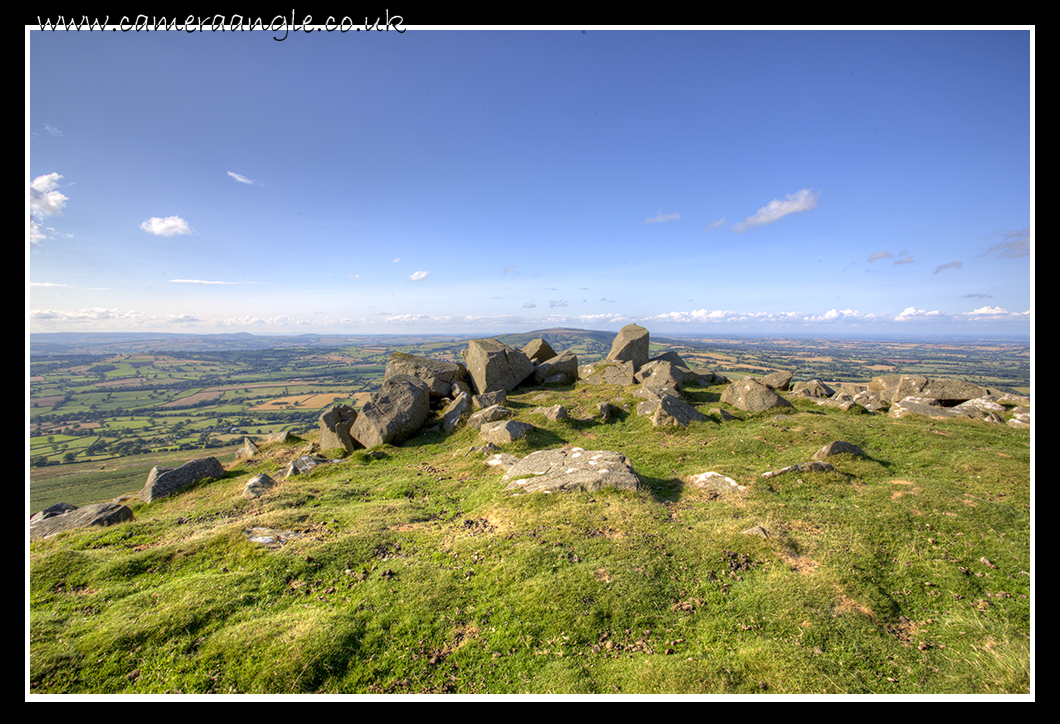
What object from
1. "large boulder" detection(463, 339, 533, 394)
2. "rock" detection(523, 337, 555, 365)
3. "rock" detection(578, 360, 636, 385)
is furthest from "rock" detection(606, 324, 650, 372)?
"large boulder" detection(463, 339, 533, 394)

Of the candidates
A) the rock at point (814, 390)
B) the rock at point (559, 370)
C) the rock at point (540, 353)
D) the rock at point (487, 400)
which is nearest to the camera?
the rock at point (487, 400)

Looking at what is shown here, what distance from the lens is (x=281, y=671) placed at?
625 centimetres

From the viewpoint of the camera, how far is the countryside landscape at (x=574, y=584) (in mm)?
6367

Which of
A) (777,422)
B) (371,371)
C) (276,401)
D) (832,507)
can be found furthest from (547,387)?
(371,371)

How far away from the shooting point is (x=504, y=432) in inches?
757

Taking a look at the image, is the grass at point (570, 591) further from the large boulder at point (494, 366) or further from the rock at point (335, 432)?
the large boulder at point (494, 366)

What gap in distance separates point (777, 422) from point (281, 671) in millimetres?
22145

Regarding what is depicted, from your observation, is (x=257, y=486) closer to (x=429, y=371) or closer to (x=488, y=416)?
(x=488, y=416)

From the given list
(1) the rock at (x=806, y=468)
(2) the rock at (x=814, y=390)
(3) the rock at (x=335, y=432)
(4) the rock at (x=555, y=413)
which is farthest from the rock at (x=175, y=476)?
(2) the rock at (x=814, y=390)

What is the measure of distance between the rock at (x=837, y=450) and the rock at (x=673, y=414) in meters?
6.16

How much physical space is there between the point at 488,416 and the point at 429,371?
→ 25.3 feet

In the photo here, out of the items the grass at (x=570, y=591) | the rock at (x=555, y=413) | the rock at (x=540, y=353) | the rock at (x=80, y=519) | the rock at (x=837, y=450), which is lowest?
the rock at (x=80, y=519)

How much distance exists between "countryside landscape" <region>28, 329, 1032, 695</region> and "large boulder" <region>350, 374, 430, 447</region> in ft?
13.7

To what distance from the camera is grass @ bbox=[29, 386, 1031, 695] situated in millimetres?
6348
